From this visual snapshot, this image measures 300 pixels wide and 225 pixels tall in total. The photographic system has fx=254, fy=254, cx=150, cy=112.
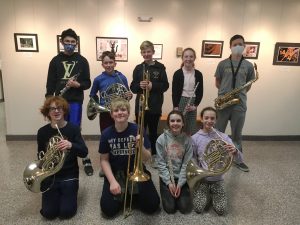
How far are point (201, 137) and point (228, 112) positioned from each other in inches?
39.0

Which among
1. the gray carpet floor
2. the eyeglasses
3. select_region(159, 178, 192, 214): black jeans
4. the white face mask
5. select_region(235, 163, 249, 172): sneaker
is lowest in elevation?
the gray carpet floor

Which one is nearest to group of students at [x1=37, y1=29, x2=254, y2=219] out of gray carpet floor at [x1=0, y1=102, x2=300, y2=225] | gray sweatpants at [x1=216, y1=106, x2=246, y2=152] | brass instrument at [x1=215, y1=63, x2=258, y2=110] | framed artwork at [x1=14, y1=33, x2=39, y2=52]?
gray carpet floor at [x1=0, y1=102, x2=300, y2=225]

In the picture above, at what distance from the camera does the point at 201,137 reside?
2.66 m

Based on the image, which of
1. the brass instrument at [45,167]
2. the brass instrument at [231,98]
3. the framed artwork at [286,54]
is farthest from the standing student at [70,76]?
the framed artwork at [286,54]

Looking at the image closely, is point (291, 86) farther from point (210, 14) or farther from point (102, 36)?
point (102, 36)

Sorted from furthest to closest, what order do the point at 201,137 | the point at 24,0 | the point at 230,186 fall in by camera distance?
the point at 24,0 < the point at 230,186 < the point at 201,137

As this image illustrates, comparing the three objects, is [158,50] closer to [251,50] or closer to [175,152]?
[251,50]

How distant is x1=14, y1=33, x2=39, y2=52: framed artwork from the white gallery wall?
0.22 ft

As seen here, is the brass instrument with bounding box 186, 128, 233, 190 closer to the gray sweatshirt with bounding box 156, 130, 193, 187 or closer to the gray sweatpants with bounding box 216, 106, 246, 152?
the gray sweatshirt with bounding box 156, 130, 193, 187

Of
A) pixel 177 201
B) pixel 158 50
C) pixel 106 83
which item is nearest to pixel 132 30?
pixel 158 50

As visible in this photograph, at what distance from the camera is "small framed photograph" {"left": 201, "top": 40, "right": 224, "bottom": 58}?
4.36m

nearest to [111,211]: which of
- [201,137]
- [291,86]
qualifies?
[201,137]

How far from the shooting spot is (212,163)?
2408 mm

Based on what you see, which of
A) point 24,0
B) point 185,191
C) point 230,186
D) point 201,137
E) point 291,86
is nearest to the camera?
point 185,191
